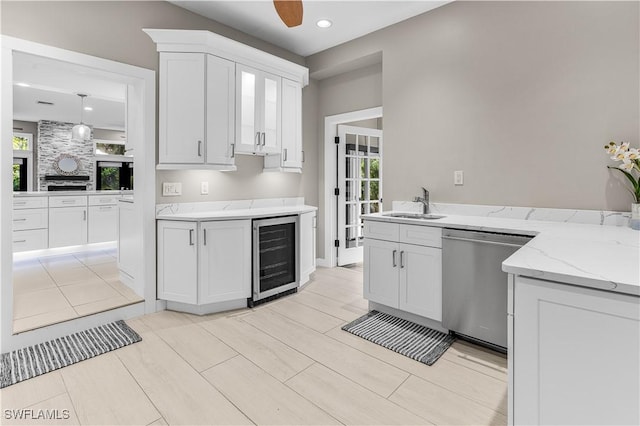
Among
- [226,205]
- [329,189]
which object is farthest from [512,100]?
[226,205]

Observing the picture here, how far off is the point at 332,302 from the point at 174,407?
5.92 feet

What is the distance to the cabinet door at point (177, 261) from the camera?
290 cm

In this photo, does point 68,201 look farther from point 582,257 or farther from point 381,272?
point 582,257

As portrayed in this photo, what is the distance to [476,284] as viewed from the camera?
2.33m

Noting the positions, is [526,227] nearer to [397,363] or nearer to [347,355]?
[397,363]

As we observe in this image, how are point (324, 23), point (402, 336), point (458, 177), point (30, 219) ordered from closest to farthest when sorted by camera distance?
point (402, 336) → point (458, 177) → point (324, 23) → point (30, 219)

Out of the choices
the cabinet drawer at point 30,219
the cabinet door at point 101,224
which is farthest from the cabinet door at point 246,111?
the cabinet drawer at point 30,219

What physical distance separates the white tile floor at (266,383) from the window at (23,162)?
794cm

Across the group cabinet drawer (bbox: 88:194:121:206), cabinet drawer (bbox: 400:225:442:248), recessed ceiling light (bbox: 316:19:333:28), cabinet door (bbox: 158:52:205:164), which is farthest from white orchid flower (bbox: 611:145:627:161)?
cabinet drawer (bbox: 88:194:121:206)

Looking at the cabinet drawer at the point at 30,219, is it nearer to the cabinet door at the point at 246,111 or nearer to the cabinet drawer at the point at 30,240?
the cabinet drawer at the point at 30,240

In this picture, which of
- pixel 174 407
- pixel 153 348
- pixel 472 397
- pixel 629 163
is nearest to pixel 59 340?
pixel 153 348

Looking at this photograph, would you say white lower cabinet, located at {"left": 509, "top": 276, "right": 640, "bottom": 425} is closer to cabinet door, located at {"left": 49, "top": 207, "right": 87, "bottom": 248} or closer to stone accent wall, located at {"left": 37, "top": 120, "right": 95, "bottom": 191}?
cabinet door, located at {"left": 49, "top": 207, "right": 87, "bottom": 248}

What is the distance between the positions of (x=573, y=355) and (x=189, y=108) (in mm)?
3112

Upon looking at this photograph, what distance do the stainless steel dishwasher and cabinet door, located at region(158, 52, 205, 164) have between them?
2357mm
